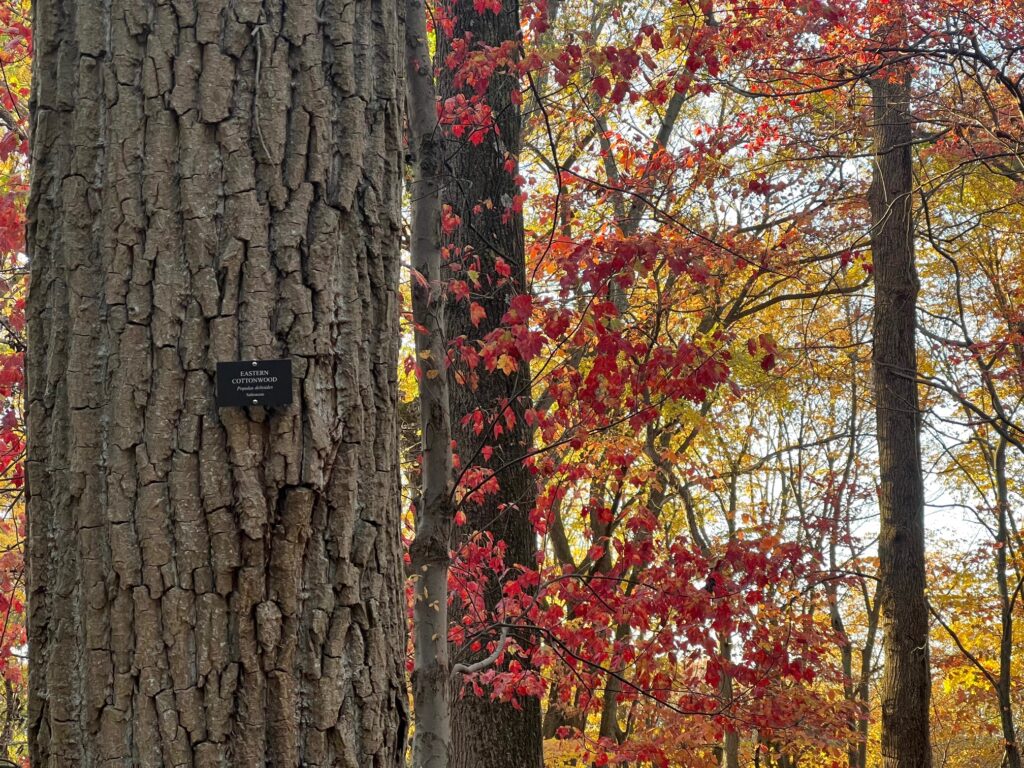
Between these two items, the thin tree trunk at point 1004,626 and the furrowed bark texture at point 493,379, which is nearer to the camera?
the furrowed bark texture at point 493,379

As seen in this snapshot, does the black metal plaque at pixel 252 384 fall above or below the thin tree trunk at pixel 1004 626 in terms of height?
above

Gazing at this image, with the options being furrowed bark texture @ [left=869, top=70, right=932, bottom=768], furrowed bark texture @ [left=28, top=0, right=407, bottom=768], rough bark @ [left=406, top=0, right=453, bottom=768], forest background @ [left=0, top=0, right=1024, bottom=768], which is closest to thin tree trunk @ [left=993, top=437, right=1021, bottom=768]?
forest background @ [left=0, top=0, right=1024, bottom=768]

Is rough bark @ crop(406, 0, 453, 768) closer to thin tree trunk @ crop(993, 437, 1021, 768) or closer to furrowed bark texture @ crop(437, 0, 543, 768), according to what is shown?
furrowed bark texture @ crop(437, 0, 543, 768)

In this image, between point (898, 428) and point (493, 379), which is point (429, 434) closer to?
point (493, 379)

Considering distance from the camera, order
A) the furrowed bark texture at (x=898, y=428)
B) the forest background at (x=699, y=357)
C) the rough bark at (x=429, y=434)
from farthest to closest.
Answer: the furrowed bark texture at (x=898, y=428) < the forest background at (x=699, y=357) < the rough bark at (x=429, y=434)

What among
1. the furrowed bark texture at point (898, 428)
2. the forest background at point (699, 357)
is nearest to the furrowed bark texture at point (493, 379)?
the forest background at point (699, 357)

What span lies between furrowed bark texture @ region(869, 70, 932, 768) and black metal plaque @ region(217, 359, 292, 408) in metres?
7.47

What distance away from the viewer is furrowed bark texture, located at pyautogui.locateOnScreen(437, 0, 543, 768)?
520cm

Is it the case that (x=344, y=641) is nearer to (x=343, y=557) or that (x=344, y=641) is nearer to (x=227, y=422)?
(x=343, y=557)

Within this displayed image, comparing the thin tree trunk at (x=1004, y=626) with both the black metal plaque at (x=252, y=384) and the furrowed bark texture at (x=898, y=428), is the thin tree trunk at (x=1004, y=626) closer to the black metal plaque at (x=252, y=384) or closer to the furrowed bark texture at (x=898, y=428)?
the furrowed bark texture at (x=898, y=428)

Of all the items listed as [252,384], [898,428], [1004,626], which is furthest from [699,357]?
[1004,626]

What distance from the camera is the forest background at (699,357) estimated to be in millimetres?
4605

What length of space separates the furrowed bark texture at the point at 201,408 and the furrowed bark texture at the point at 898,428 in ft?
24.1

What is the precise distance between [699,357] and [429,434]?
2.00m
